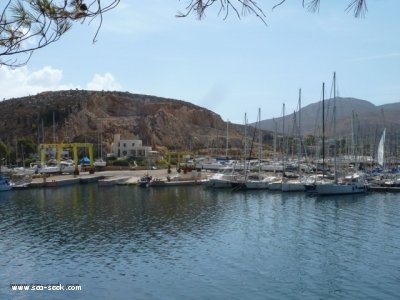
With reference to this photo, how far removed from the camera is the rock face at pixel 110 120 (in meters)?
84.7

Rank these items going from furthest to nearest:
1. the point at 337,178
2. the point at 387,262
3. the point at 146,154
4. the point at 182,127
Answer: the point at 182,127 < the point at 146,154 < the point at 337,178 < the point at 387,262

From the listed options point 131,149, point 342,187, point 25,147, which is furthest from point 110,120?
point 342,187

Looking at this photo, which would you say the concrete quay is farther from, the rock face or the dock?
the rock face

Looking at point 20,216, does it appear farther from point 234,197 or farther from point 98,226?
point 234,197

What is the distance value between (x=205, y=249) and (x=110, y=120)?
7417cm

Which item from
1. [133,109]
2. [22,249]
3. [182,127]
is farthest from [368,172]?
[133,109]

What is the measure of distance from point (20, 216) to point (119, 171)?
32098 millimetres

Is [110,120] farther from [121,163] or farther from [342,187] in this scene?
[342,187]

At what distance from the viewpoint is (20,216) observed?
95.7 feet

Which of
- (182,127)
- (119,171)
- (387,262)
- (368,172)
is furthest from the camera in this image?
(182,127)

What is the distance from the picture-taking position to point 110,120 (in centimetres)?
9106

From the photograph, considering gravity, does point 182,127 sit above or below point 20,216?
above

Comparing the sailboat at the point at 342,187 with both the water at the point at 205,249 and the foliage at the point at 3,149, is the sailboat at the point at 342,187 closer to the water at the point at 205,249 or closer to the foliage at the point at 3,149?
the water at the point at 205,249

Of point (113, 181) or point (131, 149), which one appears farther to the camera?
point (131, 149)
